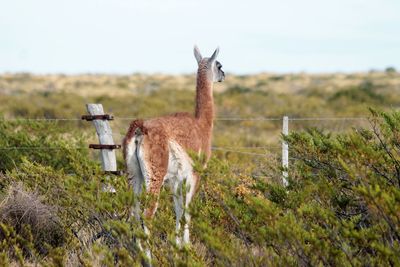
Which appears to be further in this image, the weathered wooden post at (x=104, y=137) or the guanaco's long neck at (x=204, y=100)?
the weathered wooden post at (x=104, y=137)

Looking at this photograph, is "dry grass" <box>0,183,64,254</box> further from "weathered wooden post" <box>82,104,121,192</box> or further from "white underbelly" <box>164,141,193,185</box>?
"weathered wooden post" <box>82,104,121,192</box>

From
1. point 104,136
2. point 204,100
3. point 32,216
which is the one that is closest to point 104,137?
point 104,136

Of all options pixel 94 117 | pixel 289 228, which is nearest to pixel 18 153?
pixel 94 117

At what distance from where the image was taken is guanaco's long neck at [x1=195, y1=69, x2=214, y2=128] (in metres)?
9.16

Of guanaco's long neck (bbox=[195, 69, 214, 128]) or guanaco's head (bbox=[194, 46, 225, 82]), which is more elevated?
guanaco's head (bbox=[194, 46, 225, 82])

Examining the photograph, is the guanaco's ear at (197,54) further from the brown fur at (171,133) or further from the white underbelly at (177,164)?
the white underbelly at (177,164)

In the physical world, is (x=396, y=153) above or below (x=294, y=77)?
above

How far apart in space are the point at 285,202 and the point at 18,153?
7.36 m

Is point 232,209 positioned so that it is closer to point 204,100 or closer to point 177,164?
point 177,164

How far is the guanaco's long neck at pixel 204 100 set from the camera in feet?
30.1

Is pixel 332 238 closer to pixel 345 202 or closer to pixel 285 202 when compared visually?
pixel 285 202

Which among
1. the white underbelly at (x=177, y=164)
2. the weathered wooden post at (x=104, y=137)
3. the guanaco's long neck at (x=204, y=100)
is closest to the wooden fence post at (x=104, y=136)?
the weathered wooden post at (x=104, y=137)

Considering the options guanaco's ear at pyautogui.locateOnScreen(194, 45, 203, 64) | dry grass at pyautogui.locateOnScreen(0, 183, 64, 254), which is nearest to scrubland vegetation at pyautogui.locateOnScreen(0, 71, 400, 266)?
dry grass at pyautogui.locateOnScreen(0, 183, 64, 254)

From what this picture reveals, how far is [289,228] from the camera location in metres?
5.13
